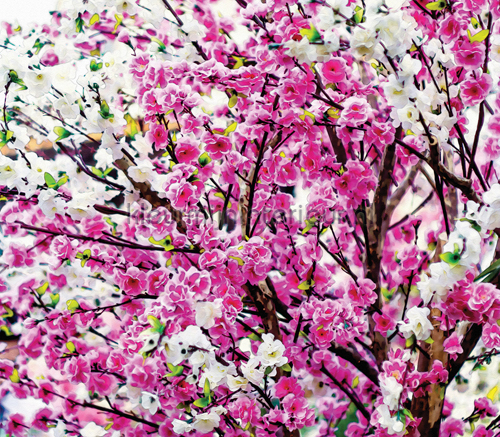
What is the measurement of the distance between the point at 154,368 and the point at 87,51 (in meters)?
1.71

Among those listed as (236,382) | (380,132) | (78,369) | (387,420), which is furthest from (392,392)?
(78,369)

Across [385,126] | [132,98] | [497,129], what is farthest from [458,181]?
[132,98]

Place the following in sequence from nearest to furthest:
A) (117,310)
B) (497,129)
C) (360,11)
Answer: (360,11) → (497,129) → (117,310)

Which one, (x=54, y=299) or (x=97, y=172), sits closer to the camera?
(x=97, y=172)

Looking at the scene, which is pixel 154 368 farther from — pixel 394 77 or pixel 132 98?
pixel 132 98

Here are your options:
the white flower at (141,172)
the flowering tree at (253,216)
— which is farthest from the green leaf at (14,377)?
the white flower at (141,172)

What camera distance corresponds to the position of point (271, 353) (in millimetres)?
1416

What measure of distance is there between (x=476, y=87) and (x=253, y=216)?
904 mm

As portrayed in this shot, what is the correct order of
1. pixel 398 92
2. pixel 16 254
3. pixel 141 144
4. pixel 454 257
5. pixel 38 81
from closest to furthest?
pixel 454 257 < pixel 398 92 < pixel 38 81 < pixel 141 144 < pixel 16 254

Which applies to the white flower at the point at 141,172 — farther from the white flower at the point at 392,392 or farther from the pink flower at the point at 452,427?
the pink flower at the point at 452,427

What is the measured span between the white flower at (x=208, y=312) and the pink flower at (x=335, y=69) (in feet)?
2.59

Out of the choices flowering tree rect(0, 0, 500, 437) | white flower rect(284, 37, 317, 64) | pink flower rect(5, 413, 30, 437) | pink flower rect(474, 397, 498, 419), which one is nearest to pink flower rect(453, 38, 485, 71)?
flowering tree rect(0, 0, 500, 437)

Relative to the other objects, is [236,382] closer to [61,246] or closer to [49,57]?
[61,246]

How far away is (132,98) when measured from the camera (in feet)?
7.36
